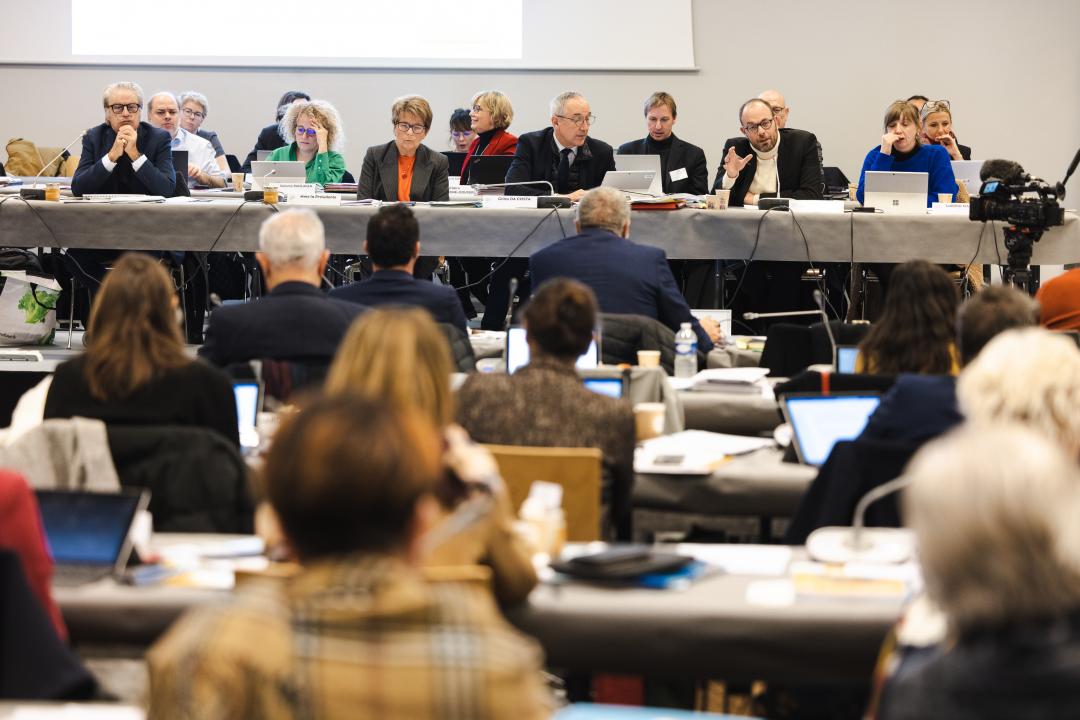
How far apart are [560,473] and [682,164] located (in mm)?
5800

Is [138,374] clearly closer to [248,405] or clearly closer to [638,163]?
[248,405]

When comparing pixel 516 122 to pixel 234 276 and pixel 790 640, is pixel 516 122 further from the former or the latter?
pixel 790 640

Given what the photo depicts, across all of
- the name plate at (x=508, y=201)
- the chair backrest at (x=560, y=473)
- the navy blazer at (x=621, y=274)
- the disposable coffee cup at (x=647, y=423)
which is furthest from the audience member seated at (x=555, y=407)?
the name plate at (x=508, y=201)

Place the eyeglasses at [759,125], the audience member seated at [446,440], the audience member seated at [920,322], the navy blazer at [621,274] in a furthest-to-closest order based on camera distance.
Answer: the eyeglasses at [759,125]
the navy blazer at [621,274]
the audience member seated at [920,322]
the audience member seated at [446,440]

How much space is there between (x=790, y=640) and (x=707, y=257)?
4621mm

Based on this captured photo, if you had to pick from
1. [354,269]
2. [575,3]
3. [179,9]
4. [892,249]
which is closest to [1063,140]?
[575,3]

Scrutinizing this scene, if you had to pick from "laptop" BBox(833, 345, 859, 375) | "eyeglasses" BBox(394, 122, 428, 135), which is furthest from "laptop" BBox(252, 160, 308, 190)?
"laptop" BBox(833, 345, 859, 375)

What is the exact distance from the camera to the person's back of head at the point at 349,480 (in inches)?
51.0

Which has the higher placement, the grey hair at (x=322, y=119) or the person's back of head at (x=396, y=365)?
the grey hair at (x=322, y=119)

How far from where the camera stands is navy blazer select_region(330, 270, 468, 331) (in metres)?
4.42

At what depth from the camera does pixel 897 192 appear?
22.1 feet

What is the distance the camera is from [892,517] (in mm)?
2797

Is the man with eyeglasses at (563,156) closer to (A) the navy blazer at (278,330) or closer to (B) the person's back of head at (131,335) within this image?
(A) the navy blazer at (278,330)

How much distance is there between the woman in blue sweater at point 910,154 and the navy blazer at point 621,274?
2.59 m
